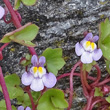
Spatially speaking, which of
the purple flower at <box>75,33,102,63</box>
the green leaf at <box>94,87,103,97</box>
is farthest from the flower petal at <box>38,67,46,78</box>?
the green leaf at <box>94,87,103,97</box>

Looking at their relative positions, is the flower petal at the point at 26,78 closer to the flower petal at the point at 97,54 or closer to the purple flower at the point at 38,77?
the purple flower at the point at 38,77

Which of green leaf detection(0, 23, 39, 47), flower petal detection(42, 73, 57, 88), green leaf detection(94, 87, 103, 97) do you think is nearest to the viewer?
green leaf detection(0, 23, 39, 47)

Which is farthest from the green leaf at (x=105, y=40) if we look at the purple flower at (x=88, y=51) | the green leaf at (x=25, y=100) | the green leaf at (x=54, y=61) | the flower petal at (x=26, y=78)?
the green leaf at (x=25, y=100)

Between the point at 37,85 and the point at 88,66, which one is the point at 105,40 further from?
the point at 37,85

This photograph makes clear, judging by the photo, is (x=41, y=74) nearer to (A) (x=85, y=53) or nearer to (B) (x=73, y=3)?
(A) (x=85, y=53)

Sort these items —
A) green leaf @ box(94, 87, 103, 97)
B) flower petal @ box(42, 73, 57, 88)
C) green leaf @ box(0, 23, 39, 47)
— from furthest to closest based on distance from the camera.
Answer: green leaf @ box(94, 87, 103, 97) < flower petal @ box(42, 73, 57, 88) < green leaf @ box(0, 23, 39, 47)

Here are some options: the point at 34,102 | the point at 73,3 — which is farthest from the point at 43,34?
the point at 34,102

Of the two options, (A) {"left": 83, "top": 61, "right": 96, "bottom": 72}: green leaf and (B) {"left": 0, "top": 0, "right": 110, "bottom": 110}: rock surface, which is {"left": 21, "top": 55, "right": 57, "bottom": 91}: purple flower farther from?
(B) {"left": 0, "top": 0, "right": 110, "bottom": 110}: rock surface
